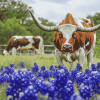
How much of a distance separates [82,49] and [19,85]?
217 centimetres

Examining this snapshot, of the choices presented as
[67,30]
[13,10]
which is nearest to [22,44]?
[67,30]

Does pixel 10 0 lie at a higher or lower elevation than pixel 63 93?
higher

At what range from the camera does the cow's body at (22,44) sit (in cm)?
1176

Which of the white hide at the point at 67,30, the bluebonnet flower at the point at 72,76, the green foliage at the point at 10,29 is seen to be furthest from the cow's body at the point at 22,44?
the bluebonnet flower at the point at 72,76

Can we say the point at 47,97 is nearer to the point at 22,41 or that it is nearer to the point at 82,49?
the point at 82,49

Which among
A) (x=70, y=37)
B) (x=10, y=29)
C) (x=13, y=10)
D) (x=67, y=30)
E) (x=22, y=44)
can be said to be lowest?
(x=22, y=44)

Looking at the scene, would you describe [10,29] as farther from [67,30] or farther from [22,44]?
[67,30]

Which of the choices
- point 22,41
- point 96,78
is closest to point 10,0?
point 22,41

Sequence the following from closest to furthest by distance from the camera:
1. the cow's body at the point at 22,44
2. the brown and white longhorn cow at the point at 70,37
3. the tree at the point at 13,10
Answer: the brown and white longhorn cow at the point at 70,37 → the cow's body at the point at 22,44 → the tree at the point at 13,10

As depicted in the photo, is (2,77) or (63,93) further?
(2,77)

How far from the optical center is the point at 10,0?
20922mm

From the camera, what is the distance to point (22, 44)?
11.9 m

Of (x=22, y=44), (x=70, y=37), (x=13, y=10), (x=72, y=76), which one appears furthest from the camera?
(x=13, y=10)

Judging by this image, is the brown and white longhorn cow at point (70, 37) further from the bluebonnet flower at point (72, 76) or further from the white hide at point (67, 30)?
the bluebonnet flower at point (72, 76)
